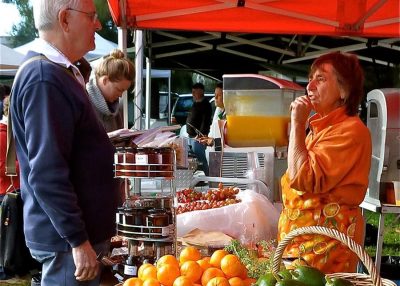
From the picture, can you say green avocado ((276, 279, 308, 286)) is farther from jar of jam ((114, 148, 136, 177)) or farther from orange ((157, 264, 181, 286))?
jar of jam ((114, 148, 136, 177))

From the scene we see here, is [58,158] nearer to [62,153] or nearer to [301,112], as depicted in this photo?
[62,153]

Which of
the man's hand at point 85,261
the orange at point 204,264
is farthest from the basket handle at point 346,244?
the man's hand at point 85,261

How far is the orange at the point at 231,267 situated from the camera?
1.70 m

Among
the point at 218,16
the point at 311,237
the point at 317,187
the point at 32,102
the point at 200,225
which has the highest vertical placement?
the point at 218,16

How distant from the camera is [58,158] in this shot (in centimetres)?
163

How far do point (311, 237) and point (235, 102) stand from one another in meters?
1.64

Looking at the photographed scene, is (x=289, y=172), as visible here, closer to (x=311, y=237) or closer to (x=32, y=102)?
(x=311, y=237)

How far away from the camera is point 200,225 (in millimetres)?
3035

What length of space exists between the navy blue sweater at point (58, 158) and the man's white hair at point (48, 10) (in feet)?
0.39

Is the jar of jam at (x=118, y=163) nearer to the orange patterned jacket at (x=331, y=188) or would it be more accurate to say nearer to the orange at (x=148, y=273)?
the orange at (x=148, y=273)

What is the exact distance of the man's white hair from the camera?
175 centimetres

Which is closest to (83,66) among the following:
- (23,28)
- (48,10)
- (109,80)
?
(109,80)

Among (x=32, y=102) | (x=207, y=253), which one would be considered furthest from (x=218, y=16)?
(x=32, y=102)

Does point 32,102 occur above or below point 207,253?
above
